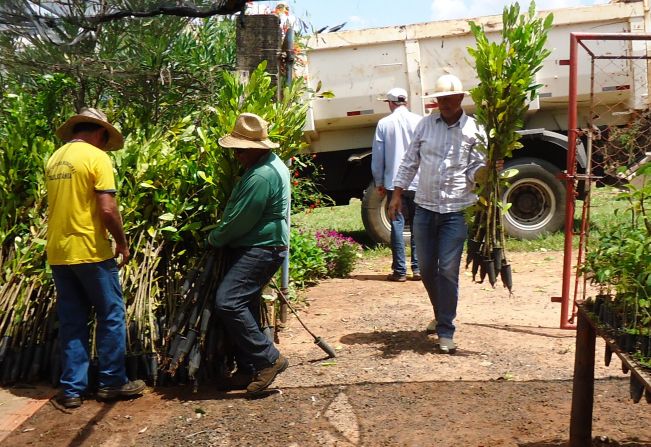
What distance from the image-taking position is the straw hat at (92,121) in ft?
17.0

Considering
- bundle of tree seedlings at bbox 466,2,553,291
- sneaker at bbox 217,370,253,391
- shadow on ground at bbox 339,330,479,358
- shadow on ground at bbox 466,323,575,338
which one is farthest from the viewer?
shadow on ground at bbox 466,323,575,338

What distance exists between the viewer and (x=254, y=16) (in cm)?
641

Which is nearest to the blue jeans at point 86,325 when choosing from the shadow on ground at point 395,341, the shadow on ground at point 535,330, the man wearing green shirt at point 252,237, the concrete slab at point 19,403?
the concrete slab at point 19,403

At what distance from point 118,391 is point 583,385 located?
2.91 metres

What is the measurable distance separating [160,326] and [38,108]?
2.25m

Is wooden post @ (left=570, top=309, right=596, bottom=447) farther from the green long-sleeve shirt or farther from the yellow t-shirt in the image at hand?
the yellow t-shirt

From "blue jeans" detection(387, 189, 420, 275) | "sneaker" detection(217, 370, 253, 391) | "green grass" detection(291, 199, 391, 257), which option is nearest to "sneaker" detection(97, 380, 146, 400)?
"sneaker" detection(217, 370, 253, 391)

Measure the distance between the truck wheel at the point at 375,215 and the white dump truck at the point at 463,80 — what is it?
1cm

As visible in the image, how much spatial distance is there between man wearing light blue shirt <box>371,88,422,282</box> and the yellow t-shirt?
4.13m

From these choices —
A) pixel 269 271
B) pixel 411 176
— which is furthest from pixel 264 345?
pixel 411 176

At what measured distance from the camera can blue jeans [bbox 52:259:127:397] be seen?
516 centimetres

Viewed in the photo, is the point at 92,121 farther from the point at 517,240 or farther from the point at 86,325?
the point at 517,240

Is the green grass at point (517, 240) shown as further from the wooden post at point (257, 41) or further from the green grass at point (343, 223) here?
the wooden post at point (257, 41)

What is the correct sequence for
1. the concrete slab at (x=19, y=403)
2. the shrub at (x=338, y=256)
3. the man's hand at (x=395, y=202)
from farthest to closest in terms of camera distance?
the shrub at (x=338, y=256) < the man's hand at (x=395, y=202) < the concrete slab at (x=19, y=403)
